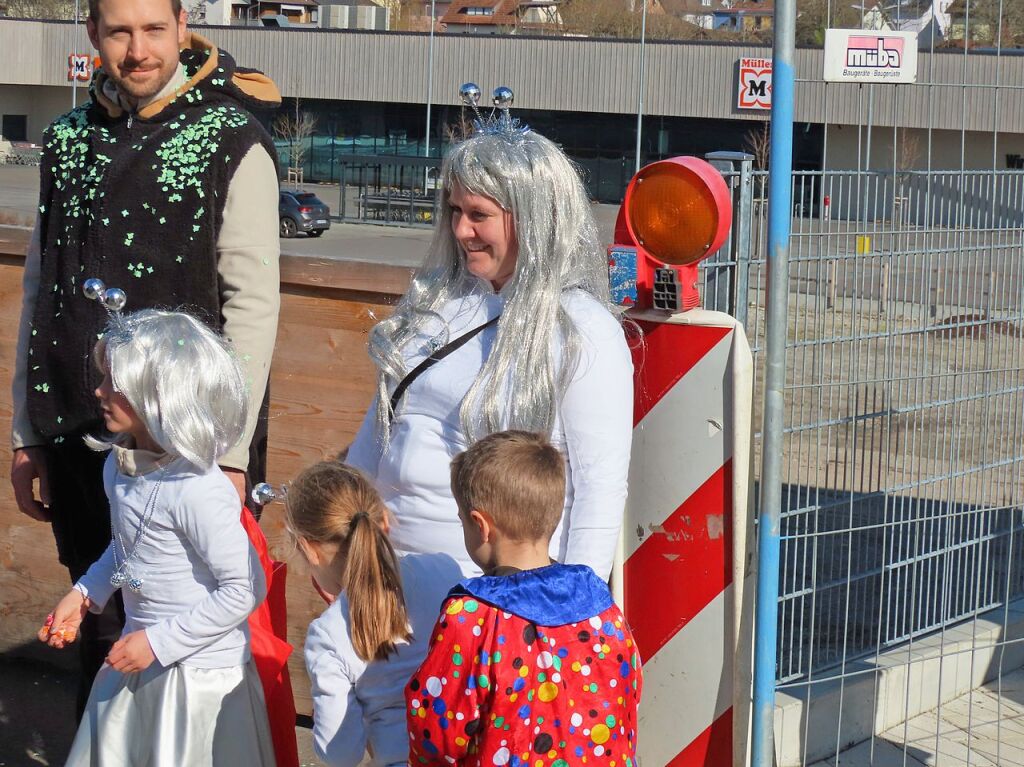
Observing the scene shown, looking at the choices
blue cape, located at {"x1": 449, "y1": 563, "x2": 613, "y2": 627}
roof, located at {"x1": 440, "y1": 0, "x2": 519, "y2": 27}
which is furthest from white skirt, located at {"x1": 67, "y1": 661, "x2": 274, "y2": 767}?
roof, located at {"x1": 440, "y1": 0, "x2": 519, "y2": 27}

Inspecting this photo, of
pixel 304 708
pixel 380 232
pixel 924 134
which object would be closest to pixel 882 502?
pixel 924 134

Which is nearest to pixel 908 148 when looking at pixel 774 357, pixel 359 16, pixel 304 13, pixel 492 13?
pixel 774 357

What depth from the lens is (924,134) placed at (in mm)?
3951

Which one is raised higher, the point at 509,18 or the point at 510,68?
the point at 509,18

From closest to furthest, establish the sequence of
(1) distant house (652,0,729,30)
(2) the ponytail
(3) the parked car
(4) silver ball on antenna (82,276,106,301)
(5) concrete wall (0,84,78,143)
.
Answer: (2) the ponytail, (4) silver ball on antenna (82,276,106,301), (3) the parked car, (5) concrete wall (0,84,78,143), (1) distant house (652,0,729,30)

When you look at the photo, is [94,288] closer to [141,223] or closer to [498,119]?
[141,223]

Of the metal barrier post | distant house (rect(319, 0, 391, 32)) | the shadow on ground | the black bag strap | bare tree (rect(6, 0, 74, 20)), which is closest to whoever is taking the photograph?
the black bag strap

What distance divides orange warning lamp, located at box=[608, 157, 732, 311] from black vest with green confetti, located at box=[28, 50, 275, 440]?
0.88 meters

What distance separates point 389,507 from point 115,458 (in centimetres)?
67

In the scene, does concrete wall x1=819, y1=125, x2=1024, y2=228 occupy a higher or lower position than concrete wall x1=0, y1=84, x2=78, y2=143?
lower

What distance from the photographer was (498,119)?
2572 mm

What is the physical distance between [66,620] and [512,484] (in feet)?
3.85

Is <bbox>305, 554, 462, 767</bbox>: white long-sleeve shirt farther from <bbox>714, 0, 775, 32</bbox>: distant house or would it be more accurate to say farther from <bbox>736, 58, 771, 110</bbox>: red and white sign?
<bbox>714, 0, 775, 32</bbox>: distant house

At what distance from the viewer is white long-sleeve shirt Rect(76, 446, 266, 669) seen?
2574mm
